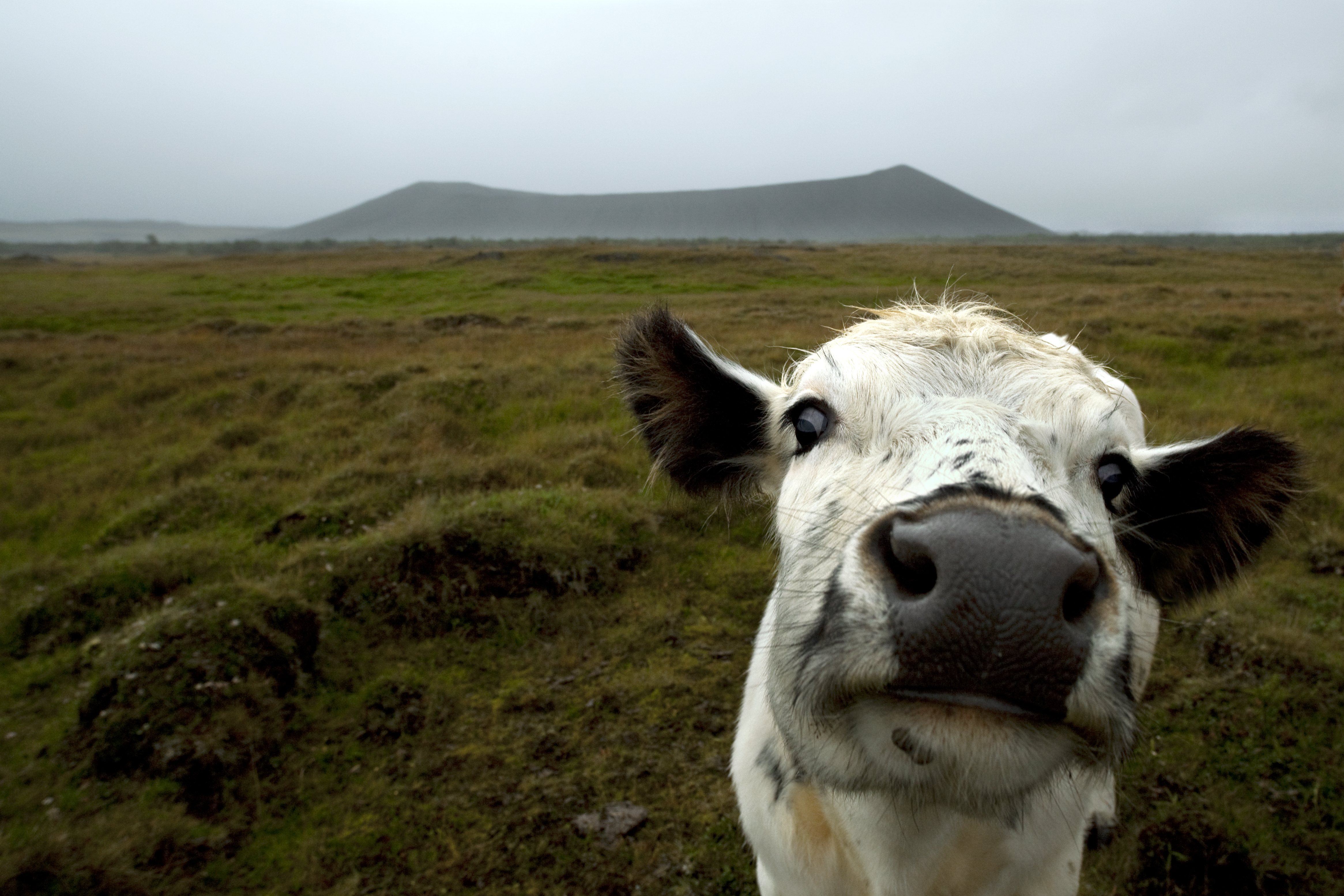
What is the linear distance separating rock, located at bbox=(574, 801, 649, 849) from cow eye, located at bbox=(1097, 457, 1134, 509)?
3.01 meters

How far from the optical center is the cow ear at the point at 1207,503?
7.54 feet

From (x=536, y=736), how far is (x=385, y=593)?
1.89 metres

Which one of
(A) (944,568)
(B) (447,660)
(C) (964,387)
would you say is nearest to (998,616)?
(A) (944,568)

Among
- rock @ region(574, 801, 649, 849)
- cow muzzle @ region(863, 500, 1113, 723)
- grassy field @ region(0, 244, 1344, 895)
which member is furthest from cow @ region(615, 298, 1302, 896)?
rock @ region(574, 801, 649, 849)

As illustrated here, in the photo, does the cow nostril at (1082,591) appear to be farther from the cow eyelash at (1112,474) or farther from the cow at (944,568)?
the cow eyelash at (1112,474)

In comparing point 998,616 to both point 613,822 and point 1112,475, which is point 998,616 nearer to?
point 1112,475

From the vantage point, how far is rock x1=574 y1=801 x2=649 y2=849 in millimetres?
3713

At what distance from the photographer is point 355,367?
13.9 m

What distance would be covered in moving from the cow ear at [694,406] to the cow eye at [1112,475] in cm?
118

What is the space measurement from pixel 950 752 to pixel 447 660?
14.5ft

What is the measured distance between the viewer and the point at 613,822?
3799 millimetres

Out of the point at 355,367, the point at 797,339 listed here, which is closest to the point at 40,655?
the point at 355,367

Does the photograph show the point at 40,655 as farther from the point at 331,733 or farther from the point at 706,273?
the point at 706,273

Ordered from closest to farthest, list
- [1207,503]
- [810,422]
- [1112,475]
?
[1112,475], [810,422], [1207,503]
